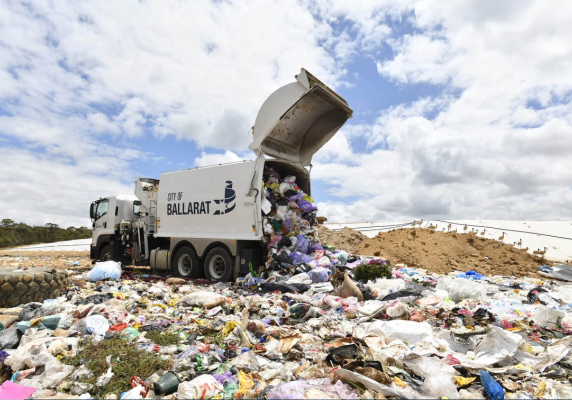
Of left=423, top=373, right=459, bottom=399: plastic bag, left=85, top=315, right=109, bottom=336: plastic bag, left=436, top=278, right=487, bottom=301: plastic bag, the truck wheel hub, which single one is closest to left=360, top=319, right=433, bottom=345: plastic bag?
left=423, top=373, right=459, bottom=399: plastic bag

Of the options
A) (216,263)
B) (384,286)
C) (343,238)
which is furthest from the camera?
(343,238)

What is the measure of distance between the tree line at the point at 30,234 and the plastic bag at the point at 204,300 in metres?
28.2

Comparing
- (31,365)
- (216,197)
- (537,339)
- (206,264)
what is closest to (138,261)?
(206,264)

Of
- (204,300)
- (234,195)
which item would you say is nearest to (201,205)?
(234,195)

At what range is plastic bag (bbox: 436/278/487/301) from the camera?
5.48 m

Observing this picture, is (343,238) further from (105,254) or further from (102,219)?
(102,219)

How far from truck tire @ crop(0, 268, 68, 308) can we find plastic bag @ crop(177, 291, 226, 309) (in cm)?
194

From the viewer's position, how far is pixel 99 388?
2.67 m

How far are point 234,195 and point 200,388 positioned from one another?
16.5ft

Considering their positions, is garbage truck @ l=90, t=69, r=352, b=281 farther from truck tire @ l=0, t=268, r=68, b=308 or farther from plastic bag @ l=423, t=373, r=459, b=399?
plastic bag @ l=423, t=373, r=459, b=399

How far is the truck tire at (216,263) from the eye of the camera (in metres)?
7.38

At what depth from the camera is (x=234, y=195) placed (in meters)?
7.30

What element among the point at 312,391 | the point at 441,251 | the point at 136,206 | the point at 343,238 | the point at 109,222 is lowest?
the point at 312,391

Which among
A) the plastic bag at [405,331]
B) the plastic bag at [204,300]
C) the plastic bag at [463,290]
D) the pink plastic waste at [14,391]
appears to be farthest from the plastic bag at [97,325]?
the plastic bag at [463,290]
